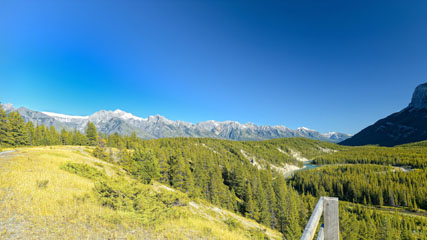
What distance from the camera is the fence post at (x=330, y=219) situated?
274 cm

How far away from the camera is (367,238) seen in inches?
2108

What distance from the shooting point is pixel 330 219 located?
9.33 feet

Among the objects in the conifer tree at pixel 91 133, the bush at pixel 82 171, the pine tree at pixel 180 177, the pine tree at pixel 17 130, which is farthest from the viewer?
the conifer tree at pixel 91 133

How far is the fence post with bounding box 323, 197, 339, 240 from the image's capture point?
2736 mm

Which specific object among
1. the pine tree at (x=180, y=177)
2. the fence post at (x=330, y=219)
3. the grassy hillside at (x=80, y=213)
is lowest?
the pine tree at (x=180, y=177)

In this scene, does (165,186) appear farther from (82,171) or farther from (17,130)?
(17,130)

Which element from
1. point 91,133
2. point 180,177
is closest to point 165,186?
point 180,177

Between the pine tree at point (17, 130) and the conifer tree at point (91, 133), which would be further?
the conifer tree at point (91, 133)

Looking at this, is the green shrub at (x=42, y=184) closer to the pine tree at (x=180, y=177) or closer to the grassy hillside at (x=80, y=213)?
the grassy hillside at (x=80, y=213)

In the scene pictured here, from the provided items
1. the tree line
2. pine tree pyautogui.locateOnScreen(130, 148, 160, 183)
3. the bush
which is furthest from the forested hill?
the tree line

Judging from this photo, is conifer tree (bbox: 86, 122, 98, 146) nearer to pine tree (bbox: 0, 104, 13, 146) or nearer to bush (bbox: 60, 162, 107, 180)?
pine tree (bbox: 0, 104, 13, 146)

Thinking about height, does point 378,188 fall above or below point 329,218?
below

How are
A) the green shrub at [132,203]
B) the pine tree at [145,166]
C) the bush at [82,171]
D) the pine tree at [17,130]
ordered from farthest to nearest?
1. the pine tree at [17,130]
2. the pine tree at [145,166]
3. the bush at [82,171]
4. the green shrub at [132,203]

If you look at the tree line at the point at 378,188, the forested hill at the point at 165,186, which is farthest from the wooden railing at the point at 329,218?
the tree line at the point at 378,188
